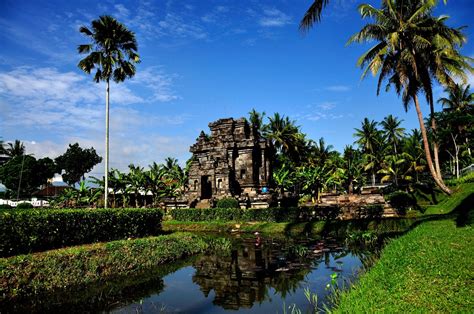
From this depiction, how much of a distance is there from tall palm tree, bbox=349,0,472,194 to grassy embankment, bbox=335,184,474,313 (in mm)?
14024

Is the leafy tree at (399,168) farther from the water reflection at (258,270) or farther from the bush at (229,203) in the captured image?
the water reflection at (258,270)

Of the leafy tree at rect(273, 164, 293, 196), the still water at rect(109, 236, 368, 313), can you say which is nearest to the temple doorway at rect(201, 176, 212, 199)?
the leafy tree at rect(273, 164, 293, 196)

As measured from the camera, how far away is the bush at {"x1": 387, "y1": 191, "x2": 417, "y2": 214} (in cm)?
2607

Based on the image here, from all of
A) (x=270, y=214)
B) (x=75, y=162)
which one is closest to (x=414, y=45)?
(x=270, y=214)

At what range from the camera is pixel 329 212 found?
27203 millimetres

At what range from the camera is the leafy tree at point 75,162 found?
82312 millimetres

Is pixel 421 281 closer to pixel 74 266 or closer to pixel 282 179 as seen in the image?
pixel 74 266

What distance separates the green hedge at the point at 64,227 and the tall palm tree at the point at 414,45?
696 inches

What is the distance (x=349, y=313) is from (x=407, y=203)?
2475 cm

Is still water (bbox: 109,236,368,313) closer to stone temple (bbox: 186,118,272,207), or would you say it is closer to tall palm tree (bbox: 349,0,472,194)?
tall palm tree (bbox: 349,0,472,194)

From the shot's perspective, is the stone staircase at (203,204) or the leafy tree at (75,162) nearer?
the stone staircase at (203,204)

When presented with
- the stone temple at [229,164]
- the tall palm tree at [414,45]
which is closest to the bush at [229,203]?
the stone temple at [229,164]

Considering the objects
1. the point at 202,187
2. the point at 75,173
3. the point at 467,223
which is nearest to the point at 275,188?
the point at 202,187

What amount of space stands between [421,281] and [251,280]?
550 centimetres
